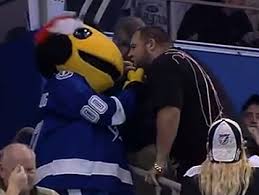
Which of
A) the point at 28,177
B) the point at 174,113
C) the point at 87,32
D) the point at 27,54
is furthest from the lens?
the point at 27,54

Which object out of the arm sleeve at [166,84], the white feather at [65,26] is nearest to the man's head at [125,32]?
the white feather at [65,26]

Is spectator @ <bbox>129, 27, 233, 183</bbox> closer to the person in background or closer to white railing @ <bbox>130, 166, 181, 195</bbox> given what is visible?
white railing @ <bbox>130, 166, 181, 195</bbox>

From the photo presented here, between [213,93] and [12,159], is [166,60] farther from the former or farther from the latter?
[12,159]

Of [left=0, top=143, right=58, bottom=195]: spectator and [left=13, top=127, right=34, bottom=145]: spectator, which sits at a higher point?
[left=13, top=127, right=34, bottom=145]: spectator

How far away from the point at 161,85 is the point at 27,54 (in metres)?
1.75

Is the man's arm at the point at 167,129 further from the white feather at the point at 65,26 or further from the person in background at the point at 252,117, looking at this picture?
the white feather at the point at 65,26

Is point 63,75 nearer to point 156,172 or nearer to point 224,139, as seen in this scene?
point 156,172

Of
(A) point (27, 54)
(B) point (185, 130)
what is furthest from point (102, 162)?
(A) point (27, 54)

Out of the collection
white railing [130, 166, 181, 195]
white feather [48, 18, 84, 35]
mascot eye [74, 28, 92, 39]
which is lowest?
white railing [130, 166, 181, 195]

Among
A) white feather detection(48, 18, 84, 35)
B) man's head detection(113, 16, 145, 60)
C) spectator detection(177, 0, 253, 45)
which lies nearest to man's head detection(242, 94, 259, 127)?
man's head detection(113, 16, 145, 60)

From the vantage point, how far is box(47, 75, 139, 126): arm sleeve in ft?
24.4

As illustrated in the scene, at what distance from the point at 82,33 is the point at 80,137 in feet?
2.52

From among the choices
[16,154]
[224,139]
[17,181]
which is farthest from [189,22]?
[17,181]

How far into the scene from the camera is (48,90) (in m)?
7.66
